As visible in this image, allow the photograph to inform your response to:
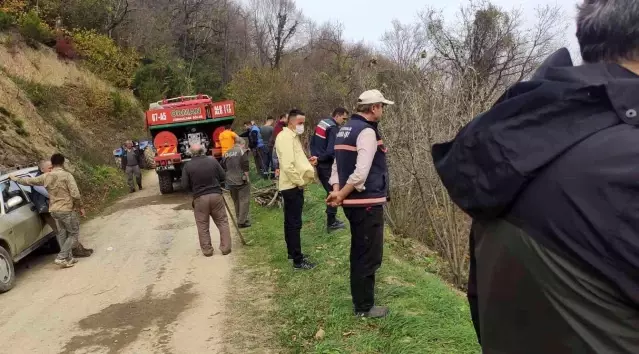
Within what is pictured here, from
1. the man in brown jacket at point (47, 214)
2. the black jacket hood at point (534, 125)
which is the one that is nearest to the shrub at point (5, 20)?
the man in brown jacket at point (47, 214)

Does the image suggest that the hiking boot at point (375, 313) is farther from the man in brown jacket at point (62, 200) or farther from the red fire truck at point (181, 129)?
the red fire truck at point (181, 129)

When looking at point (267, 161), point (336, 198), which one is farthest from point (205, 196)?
point (267, 161)

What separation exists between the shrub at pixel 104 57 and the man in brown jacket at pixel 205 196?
2187 cm

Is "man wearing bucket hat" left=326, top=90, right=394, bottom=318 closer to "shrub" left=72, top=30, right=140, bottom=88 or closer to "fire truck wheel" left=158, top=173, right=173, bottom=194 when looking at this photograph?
"fire truck wheel" left=158, top=173, right=173, bottom=194

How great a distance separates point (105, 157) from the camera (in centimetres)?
2048

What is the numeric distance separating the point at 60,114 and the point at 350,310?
19038 millimetres

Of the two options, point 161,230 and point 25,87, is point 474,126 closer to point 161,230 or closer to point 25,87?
point 161,230

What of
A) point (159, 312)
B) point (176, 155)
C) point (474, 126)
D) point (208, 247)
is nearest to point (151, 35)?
point (176, 155)

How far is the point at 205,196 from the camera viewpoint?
8.07m

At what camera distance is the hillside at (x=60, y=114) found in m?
14.3

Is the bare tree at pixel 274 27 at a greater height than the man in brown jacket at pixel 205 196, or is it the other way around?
the bare tree at pixel 274 27

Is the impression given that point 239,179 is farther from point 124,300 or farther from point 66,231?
point 124,300

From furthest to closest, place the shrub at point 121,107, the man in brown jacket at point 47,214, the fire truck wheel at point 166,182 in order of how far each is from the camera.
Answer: the shrub at point 121,107 → the fire truck wheel at point 166,182 → the man in brown jacket at point 47,214

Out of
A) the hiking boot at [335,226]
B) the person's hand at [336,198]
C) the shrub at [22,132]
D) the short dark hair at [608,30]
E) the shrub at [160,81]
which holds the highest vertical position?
the shrub at [160,81]
